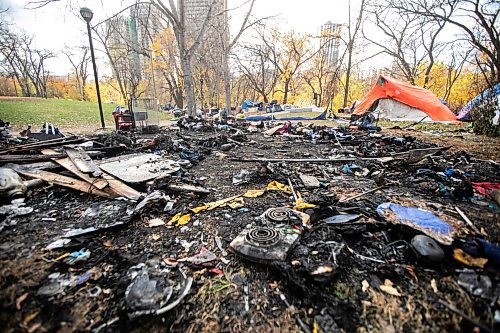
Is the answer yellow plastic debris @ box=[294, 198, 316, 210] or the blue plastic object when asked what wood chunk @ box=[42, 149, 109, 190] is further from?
the blue plastic object

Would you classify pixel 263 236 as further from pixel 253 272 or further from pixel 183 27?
pixel 183 27

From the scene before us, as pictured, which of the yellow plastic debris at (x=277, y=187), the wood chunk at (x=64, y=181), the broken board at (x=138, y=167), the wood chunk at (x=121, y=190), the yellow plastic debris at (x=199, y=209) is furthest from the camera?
the broken board at (x=138, y=167)

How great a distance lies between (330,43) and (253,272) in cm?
2899

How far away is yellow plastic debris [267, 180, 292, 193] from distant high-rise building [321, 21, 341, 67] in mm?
21382

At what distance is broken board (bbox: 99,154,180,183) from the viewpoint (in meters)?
3.69

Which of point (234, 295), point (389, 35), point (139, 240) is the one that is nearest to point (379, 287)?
point (234, 295)

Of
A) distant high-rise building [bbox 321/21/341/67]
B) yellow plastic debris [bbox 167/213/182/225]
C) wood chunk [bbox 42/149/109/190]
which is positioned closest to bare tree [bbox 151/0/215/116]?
wood chunk [bbox 42/149/109/190]

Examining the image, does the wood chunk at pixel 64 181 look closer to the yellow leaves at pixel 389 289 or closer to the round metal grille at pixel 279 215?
the round metal grille at pixel 279 215

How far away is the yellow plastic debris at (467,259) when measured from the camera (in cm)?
166

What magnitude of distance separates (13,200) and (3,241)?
1.13m

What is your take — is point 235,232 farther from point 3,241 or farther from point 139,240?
point 3,241

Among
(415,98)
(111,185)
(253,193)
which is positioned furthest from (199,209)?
(415,98)

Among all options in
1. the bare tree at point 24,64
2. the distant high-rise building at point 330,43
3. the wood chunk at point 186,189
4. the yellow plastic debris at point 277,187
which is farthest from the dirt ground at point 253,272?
the bare tree at point 24,64

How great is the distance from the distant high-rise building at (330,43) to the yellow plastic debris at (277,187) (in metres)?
21.4
